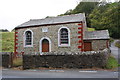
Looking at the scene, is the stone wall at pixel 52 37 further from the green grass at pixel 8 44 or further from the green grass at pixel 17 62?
the green grass at pixel 8 44

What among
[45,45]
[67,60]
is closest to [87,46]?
[45,45]

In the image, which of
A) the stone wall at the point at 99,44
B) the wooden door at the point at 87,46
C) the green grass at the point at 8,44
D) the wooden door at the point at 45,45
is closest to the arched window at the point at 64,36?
the wooden door at the point at 45,45

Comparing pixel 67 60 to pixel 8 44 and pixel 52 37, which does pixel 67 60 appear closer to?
pixel 52 37

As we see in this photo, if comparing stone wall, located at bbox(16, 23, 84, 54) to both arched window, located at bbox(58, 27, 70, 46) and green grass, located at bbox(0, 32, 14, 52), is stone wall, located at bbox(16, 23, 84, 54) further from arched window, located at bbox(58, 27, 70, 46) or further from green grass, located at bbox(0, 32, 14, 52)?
green grass, located at bbox(0, 32, 14, 52)

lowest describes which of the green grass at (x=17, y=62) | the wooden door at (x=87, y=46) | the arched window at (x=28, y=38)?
the green grass at (x=17, y=62)

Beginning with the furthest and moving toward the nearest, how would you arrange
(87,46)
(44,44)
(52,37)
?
1. (44,44)
2. (52,37)
3. (87,46)

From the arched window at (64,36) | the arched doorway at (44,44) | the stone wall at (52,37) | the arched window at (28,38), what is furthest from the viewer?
the arched window at (28,38)

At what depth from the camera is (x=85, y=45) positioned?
16531mm

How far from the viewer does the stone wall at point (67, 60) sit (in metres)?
10.3

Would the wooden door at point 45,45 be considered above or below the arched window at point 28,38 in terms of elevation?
below

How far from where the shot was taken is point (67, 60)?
35.5ft

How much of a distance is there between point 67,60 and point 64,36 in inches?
238

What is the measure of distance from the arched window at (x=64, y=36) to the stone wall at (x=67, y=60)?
5408 mm

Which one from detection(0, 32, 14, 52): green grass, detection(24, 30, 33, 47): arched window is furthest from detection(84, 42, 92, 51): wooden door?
detection(0, 32, 14, 52): green grass
